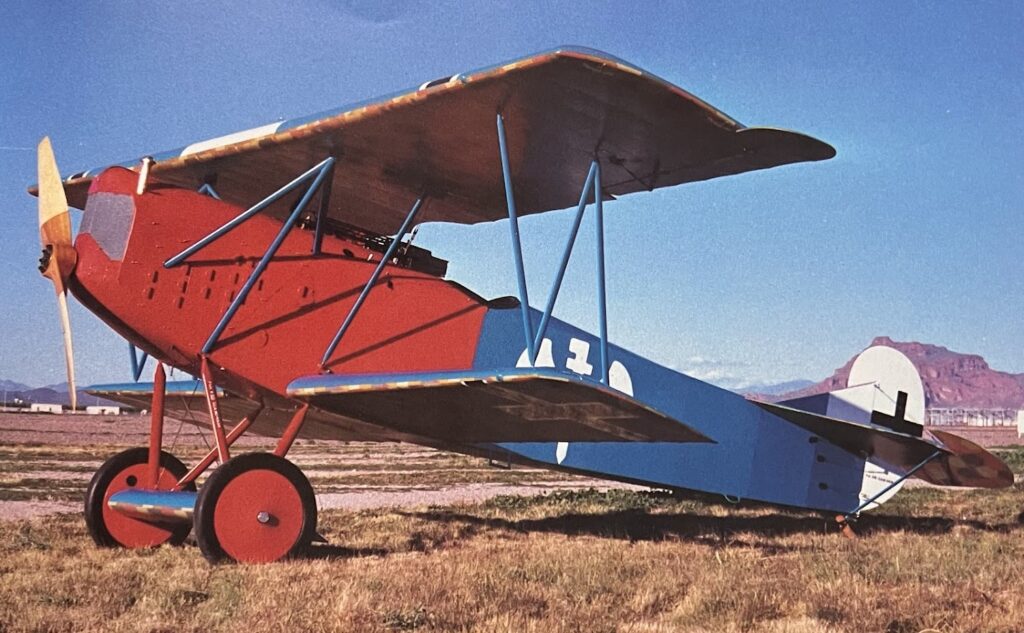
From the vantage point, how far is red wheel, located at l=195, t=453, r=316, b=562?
20.1 feet

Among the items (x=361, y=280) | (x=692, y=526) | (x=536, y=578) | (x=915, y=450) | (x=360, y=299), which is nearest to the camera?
(x=536, y=578)

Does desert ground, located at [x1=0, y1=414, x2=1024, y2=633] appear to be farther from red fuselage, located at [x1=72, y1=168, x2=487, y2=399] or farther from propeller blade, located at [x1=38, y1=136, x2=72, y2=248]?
propeller blade, located at [x1=38, y1=136, x2=72, y2=248]

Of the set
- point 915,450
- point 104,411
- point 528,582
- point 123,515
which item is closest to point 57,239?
point 123,515

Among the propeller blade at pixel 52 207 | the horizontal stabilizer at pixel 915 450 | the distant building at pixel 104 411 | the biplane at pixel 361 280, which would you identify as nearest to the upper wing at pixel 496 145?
the biplane at pixel 361 280

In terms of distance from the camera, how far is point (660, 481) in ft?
33.1

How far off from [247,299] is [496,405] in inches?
88.6

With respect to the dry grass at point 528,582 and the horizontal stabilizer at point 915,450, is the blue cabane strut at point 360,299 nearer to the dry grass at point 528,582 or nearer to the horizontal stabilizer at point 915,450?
the dry grass at point 528,582

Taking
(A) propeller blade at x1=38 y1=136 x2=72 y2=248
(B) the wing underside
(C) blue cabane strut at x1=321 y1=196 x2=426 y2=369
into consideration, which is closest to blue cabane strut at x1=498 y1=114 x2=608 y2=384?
(C) blue cabane strut at x1=321 y1=196 x2=426 y2=369

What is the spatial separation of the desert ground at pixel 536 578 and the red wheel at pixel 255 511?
179mm

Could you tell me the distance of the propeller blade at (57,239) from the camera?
669cm

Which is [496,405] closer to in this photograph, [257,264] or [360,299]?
[360,299]

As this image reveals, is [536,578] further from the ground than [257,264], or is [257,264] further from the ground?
[257,264]

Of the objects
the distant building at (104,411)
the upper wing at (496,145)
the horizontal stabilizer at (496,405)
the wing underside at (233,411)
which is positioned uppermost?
the upper wing at (496,145)

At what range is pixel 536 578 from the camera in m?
6.04
